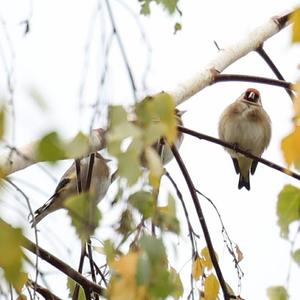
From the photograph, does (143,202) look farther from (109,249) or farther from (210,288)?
(210,288)

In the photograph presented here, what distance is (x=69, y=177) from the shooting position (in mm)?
3152

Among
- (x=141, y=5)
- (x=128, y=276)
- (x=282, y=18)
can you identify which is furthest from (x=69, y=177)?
(x=128, y=276)

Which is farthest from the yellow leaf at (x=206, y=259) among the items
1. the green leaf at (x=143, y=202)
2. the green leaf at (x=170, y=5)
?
the green leaf at (x=143, y=202)

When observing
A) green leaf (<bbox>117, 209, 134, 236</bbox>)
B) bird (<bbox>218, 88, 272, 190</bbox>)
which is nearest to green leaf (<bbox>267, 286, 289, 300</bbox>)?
green leaf (<bbox>117, 209, 134, 236</bbox>)

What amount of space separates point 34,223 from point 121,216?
7.8 inches

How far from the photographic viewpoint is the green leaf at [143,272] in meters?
0.94

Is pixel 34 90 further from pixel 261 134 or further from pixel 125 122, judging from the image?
pixel 261 134

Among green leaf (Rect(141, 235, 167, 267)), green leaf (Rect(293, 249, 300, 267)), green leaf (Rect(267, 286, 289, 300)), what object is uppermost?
green leaf (Rect(293, 249, 300, 267))

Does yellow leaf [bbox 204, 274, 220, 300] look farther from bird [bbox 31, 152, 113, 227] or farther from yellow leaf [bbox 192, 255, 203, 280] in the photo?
bird [bbox 31, 152, 113, 227]

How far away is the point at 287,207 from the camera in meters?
1.23

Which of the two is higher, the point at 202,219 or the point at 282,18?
the point at 282,18

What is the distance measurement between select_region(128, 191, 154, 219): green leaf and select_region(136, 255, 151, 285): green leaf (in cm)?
12

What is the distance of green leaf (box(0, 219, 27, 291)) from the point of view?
0.86 metres

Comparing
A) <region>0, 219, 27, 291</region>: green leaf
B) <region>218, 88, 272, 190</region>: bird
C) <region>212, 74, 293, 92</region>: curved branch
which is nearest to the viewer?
<region>0, 219, 27, 291</region>: green leaf
